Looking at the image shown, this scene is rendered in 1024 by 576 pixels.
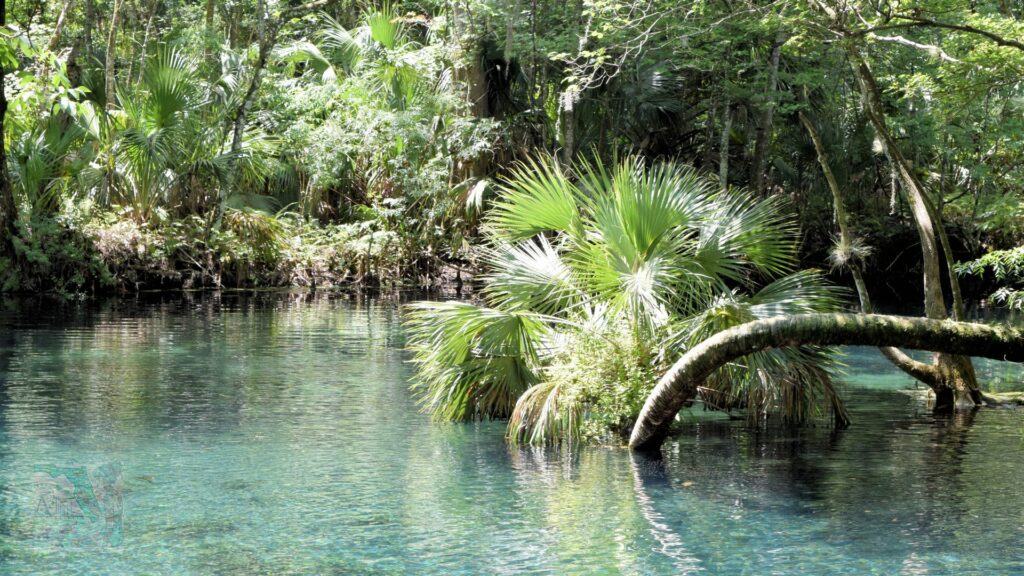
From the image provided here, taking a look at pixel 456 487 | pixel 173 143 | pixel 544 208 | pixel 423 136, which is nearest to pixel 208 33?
pixel 173 143

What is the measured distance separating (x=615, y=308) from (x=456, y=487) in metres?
2.29

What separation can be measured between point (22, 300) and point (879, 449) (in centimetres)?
1846

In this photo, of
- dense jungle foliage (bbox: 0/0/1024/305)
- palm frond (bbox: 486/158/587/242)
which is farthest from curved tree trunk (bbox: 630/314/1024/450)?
dense jungle foliage (bbox: 0/0/1024/305)

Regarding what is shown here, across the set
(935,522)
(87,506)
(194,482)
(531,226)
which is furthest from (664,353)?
(87,506)

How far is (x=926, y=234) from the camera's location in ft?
37.2

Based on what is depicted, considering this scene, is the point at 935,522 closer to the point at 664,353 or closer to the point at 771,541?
the point at 771,541

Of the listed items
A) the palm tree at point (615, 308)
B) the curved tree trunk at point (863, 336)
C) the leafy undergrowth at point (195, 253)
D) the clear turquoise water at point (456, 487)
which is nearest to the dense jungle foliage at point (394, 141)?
the leafy undergrowth at point (195, 253)

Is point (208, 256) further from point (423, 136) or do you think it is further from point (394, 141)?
point (423, 136)

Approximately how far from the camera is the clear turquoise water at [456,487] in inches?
249

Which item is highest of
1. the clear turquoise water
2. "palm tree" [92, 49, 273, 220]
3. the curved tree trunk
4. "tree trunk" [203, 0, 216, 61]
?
"tree trunk" [203, 0, 216, 61]

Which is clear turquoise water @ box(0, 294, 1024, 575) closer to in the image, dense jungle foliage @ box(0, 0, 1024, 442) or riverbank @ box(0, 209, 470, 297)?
dense jungle foliage @ box(0, 0, 1024, 442)

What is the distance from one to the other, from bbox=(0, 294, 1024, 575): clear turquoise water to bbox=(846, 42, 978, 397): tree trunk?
1.85ft

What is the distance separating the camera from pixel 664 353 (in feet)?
30.2

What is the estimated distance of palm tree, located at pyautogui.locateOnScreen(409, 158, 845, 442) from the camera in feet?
30.4
